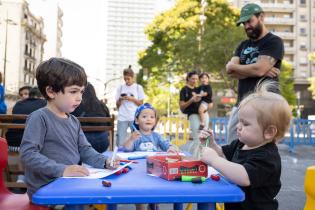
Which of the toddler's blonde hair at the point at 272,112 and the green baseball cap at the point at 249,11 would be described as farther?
the green baseball cap at the point at 249,11

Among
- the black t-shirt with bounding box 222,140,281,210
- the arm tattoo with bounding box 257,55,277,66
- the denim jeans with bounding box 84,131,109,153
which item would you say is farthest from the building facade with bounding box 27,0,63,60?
the black t-shirt with bounding box 222,140,281,210

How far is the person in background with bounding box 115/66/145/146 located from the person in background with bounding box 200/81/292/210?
15.9 ft

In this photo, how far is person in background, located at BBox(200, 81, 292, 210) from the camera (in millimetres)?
1649

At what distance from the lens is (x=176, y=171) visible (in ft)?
5.09

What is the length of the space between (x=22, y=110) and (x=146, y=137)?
1816 millimetres

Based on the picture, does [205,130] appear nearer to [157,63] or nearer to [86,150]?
[86,150]

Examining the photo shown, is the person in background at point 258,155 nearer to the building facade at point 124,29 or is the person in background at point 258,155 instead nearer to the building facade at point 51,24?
the building facade at point 51,24

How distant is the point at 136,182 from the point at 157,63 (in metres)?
27.1

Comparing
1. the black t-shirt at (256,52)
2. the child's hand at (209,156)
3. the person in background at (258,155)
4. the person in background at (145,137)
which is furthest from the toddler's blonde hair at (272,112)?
the black t-shirt at (256,52)

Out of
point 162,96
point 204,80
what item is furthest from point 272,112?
point 162,96

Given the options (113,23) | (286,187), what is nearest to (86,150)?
(286,187)

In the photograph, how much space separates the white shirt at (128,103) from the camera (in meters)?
6.83

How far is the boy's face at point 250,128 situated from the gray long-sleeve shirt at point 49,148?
754 mm

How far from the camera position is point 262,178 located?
5.53 feet
